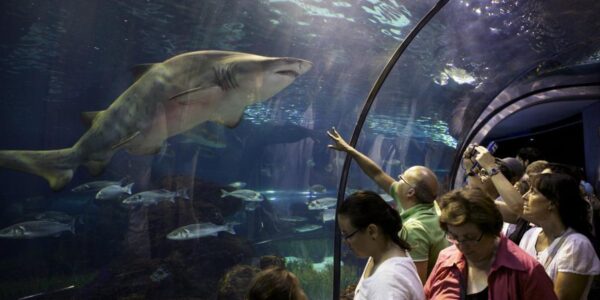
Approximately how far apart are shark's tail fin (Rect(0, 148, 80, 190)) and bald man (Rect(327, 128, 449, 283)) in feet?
12.4

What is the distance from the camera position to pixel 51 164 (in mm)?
4219

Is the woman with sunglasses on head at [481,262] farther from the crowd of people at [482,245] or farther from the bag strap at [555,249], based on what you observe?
the bag strap at [555,249]

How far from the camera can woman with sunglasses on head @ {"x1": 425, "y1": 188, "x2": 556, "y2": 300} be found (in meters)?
1.44

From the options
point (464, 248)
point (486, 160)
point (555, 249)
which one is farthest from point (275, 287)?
point (486, 160)

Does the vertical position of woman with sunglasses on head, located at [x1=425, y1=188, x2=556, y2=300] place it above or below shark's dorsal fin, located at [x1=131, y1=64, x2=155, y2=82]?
below

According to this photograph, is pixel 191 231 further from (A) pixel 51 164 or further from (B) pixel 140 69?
(B) pixel 140 69

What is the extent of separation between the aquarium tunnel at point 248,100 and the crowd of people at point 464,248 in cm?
169

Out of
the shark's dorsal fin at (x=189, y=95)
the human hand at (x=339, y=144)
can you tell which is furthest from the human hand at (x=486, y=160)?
the shark's dorsal fin at (x=189, y=95)

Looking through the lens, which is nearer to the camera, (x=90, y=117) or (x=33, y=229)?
(x=90, y=117)

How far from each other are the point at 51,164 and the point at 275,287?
4093 millimetres

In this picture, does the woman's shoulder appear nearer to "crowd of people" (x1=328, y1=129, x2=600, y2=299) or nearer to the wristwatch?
"crowd of people" (x1=328, y1=129, x2=600, y2=299)

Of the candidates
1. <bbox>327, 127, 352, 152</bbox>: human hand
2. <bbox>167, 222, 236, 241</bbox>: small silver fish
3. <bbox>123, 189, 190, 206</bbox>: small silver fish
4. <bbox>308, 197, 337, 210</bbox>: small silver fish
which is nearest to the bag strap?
<bbox>327, 127, 352, 152</bbox>: human hand

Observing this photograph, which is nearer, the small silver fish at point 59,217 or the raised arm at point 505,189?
the raised arm at point 505,189

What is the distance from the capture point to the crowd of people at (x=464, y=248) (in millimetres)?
1362
